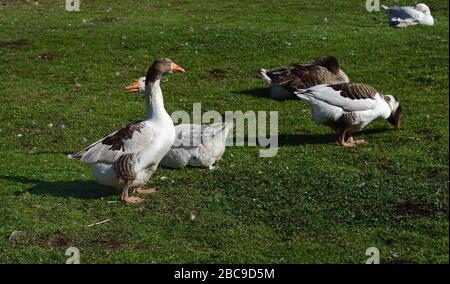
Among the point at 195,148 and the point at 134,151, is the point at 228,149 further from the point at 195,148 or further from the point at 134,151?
the point at 134,151

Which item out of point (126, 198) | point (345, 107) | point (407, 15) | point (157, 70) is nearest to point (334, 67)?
point (345, 107)

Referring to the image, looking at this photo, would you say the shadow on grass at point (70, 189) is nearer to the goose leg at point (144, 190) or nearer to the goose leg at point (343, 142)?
the goose leg at point (144, 190)

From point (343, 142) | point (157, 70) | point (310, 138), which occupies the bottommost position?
point (310, 138)

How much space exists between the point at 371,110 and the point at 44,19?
13939 mm

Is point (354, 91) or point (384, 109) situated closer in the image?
point (354, 91)

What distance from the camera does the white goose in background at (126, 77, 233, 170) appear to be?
12047 mm

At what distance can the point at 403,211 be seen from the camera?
398 inches

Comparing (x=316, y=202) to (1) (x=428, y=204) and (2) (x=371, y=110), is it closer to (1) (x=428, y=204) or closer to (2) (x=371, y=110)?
(1) (x=428, y=204)

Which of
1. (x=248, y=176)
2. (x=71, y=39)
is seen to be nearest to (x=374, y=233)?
(x=248, y=176)

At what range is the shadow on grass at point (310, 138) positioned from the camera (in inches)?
537

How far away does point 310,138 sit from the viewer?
13.9 m

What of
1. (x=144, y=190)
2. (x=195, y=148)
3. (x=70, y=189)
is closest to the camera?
(x=144, y=190)

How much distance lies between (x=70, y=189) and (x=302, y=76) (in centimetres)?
642

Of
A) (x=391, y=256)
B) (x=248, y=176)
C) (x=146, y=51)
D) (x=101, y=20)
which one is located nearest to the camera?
(x=391, y=256)
